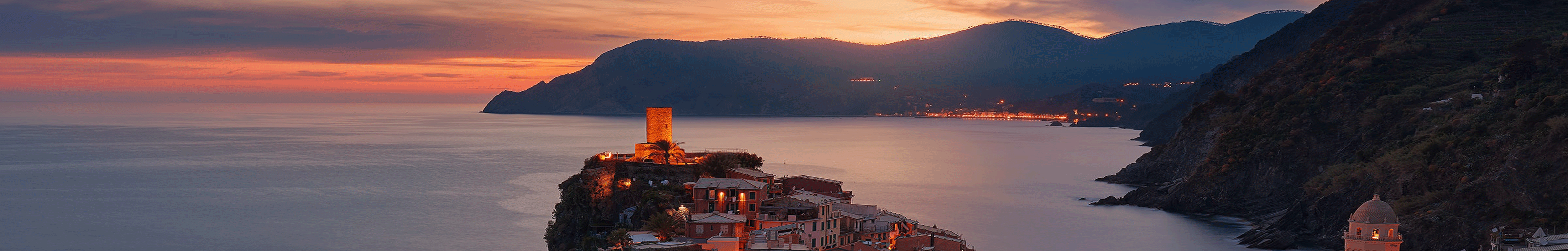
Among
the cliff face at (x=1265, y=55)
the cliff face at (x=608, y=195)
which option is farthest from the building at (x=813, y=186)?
the cliff face at (x=1265, y=55)

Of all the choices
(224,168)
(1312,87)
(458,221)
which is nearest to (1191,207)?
(1312,87)

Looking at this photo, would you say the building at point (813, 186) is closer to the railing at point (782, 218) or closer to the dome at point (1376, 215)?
the railing at point (782, 218)

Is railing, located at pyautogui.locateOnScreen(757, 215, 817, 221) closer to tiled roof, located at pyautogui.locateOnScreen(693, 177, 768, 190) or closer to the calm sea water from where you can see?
tiled roof, located at pyautogui.locateOnScreen(693, 177, 768, 190)

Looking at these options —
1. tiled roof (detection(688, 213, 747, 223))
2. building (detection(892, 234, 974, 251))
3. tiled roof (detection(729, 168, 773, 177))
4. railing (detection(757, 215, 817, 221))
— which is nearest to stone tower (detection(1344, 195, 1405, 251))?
building (detection(892, 234, 974, 251))

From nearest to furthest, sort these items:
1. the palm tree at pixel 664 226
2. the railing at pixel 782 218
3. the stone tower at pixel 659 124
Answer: the palm tree at pixel 664 226
the railing at pixel 782 218
the stone tower at pixel 659 124

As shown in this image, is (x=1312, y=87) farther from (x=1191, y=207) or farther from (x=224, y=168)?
(x=224, y=168)

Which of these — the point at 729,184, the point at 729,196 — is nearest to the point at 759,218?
the point at 729,196
